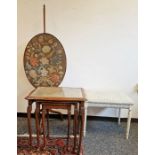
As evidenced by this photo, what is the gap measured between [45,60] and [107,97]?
123cm

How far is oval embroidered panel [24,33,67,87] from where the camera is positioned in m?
3.90

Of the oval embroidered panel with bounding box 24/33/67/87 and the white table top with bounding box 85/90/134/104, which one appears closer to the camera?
the white table top with bounding box 85/90/134/104

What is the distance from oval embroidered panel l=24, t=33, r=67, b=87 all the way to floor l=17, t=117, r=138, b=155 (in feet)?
2.33

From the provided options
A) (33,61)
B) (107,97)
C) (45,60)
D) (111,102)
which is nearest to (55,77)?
(45,60)

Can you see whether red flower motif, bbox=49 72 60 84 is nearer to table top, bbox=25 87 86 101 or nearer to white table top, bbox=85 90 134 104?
white table top, bbox=85 90 134 104

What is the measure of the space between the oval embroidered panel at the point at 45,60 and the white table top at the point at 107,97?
0.64m

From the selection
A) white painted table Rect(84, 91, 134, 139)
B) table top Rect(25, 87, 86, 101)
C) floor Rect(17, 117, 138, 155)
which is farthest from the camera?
white painted table Rect(84, 91, 134, 139)

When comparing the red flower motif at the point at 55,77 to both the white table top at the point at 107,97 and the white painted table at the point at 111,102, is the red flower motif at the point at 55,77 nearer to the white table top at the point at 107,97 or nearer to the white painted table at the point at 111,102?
the white table top at the point at 107,97

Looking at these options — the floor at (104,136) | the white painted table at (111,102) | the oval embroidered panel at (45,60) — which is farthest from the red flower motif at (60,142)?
the oval embroidered panel at (45,60)

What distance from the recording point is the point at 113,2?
376cm

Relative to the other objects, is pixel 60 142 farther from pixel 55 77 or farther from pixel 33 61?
pixel 33 61

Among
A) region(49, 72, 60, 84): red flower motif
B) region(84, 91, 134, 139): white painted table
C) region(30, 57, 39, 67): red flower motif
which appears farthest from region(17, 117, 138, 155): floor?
region(30, 57, 39, 67): red flower motif

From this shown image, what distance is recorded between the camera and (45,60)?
3930 millimetres

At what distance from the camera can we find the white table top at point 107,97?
3.26m
